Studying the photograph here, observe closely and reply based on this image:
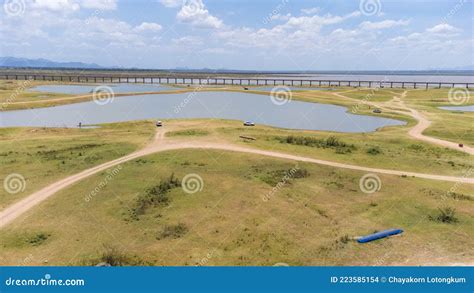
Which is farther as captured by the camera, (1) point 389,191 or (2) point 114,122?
(2) point 114,122

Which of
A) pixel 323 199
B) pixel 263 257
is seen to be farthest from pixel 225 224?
pixel 323 199

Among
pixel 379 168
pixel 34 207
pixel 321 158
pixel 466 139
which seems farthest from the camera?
pixel 466 139

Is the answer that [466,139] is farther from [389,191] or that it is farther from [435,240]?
[435,240]

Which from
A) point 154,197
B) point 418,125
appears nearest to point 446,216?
point 154,197

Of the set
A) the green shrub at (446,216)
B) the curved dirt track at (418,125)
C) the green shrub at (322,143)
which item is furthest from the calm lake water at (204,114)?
the green shrub at (446,216)

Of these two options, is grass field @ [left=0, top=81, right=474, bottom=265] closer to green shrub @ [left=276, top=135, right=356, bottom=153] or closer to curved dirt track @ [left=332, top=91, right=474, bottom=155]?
green shrub @ [left=276, top=135, right=356, bottom=153]

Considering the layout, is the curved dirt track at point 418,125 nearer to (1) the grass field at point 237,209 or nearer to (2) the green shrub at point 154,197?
(1) the grass field at point 237,209

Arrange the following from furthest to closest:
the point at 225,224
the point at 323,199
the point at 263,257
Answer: the point at 323,199
the point at 225,224
the point at 263,257
